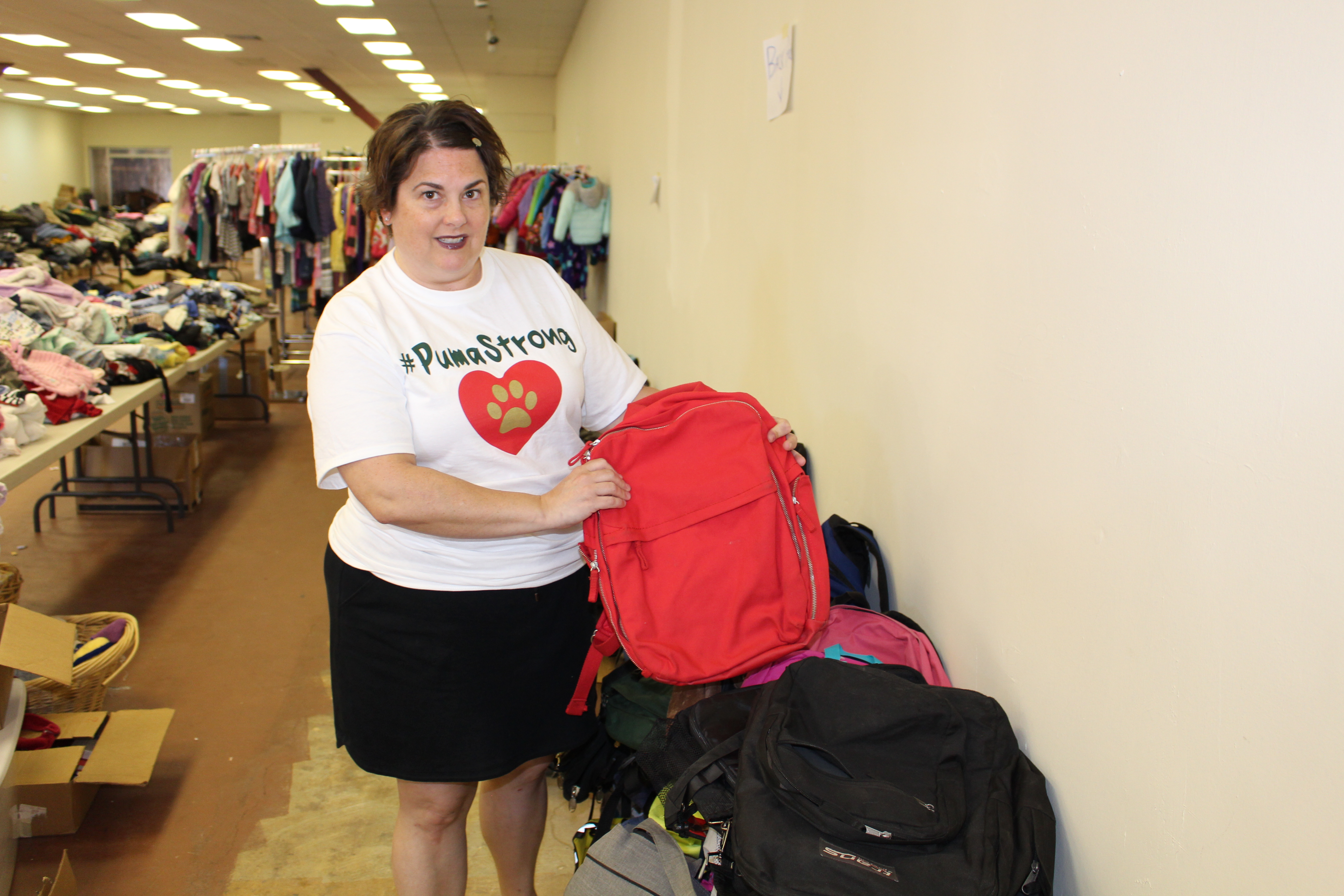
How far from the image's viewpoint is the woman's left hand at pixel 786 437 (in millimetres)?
1476

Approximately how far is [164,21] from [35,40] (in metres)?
2.43

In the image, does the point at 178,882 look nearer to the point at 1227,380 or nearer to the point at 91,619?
the point at 91,619

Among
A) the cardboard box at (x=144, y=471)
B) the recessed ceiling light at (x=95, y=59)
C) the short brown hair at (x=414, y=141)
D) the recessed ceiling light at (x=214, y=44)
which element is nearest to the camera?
the short brown hair at (x=414, y=141)

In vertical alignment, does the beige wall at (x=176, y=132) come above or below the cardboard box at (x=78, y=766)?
above

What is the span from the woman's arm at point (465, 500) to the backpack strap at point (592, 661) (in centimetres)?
19

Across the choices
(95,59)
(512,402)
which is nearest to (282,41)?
(95,59)

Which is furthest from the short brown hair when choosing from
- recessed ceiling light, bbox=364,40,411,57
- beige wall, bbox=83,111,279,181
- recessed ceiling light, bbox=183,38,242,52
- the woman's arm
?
beige wall, bbox=83,111,279,181

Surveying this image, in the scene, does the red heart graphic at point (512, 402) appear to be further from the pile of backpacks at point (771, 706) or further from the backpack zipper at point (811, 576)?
the backpack zipper at point (811, 576)

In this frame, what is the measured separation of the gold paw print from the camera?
135 cm

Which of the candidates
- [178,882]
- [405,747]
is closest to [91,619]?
[178,882]

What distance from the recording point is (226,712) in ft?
8.71

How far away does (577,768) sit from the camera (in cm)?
211

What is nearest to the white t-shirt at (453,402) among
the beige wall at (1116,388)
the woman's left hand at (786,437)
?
the woman's left hand at (786,437)

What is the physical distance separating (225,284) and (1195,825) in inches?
253
